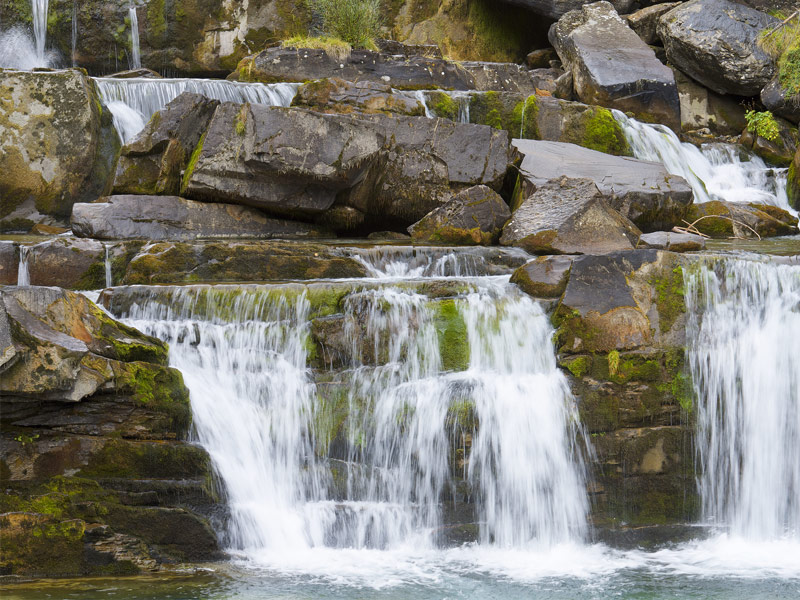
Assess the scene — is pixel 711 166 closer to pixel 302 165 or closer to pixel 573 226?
pixel 573 226

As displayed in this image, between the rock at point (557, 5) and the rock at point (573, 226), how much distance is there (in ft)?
30.6

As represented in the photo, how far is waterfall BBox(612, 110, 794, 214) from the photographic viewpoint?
40.1 feet

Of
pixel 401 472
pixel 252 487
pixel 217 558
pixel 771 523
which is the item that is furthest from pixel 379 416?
A: pixel 771 523

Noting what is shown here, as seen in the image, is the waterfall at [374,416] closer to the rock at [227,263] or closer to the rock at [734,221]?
the rock at [227,263]

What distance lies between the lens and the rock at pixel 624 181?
9742 millimetres

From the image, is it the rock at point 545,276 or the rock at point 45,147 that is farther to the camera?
the rock at point 45,147

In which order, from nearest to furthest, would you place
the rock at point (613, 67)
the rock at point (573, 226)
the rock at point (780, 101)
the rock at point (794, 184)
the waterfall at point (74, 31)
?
the rock at point (573, 226)
the rock at point (794, 184)
the rock at point (613, 67)
the rock at point (780, 101)
the waterfall at point (74, 31)

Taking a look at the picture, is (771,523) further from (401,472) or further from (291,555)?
(291,555)

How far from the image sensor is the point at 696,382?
609cm

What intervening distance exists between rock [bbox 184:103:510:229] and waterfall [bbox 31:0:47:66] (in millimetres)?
8162

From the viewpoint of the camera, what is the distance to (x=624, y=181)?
10117mm

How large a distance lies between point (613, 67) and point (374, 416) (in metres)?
10.0

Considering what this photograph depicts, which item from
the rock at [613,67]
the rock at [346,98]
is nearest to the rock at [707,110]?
the rock at [613,67]

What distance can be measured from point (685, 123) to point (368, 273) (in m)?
10.5
